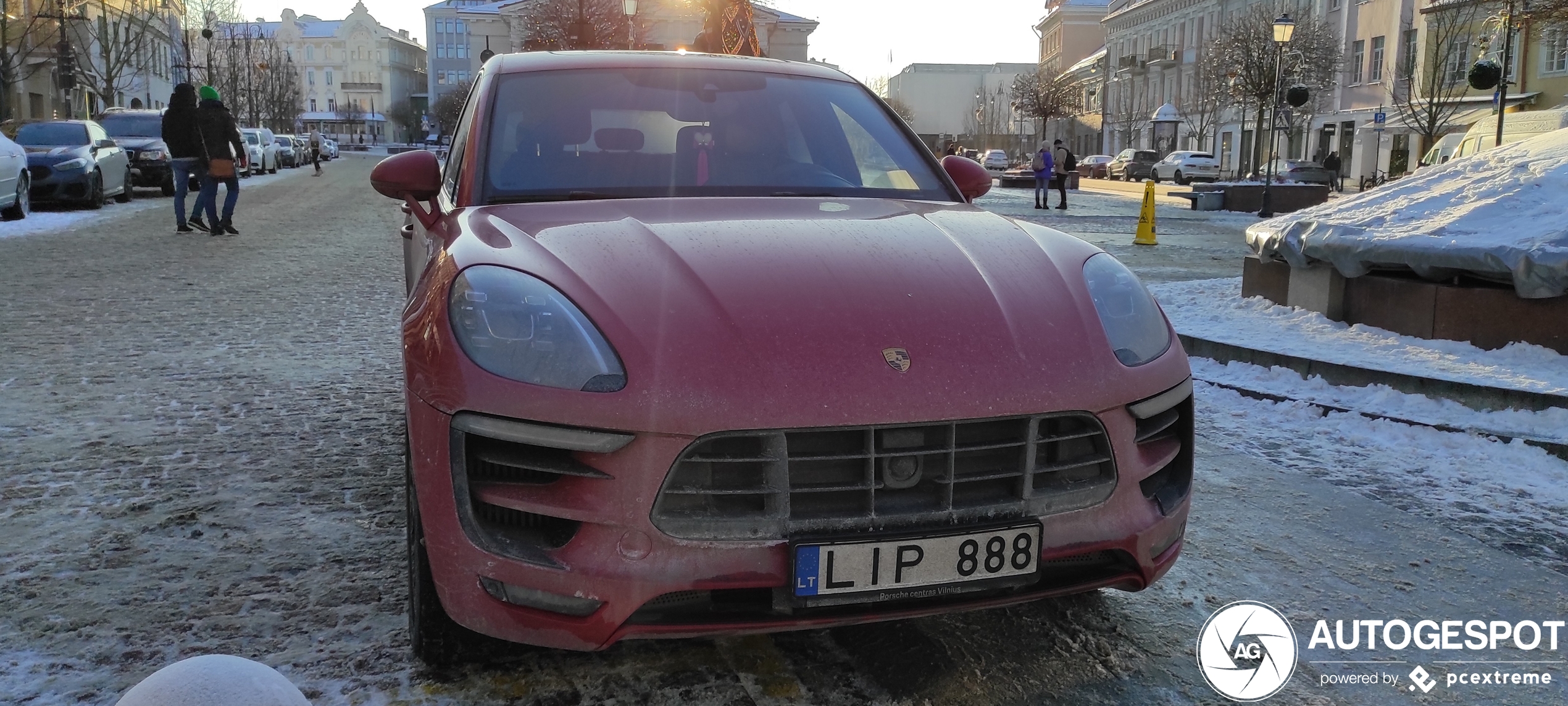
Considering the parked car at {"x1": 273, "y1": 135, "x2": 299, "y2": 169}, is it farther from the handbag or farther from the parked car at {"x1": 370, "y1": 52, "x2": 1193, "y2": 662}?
the parked car at {"x1": 370, "y1": 52, "x2": 1193, "y2": 662}

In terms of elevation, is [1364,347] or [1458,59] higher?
[1458,59]

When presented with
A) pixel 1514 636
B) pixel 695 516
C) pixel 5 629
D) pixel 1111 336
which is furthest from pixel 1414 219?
pixel 5 629

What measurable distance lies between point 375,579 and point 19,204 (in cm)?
1520

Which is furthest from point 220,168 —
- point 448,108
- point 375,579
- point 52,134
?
point 448,108

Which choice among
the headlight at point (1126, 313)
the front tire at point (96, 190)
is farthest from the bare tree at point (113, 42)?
the headlight at point (1126, 313)

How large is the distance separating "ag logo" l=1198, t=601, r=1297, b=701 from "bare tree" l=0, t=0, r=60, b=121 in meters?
27.6

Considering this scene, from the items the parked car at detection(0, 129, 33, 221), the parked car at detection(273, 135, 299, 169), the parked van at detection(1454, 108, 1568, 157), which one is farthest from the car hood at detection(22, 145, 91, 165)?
the parked car at detection(273, 135, 299, 169)

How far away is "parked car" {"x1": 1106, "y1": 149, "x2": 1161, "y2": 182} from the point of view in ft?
163

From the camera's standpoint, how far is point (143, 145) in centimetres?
2231

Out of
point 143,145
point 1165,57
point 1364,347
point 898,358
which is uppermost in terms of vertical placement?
point 1165,57

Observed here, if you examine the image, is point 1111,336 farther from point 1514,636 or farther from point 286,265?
point 286,265

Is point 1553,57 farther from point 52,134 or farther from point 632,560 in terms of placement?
point 632,560

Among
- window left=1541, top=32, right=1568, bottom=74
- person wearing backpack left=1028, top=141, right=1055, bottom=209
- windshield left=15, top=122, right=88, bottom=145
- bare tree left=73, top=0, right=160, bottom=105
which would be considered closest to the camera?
windshield left=15, top=122, right=88, bottom=145

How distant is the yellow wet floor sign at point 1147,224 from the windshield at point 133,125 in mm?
18591
